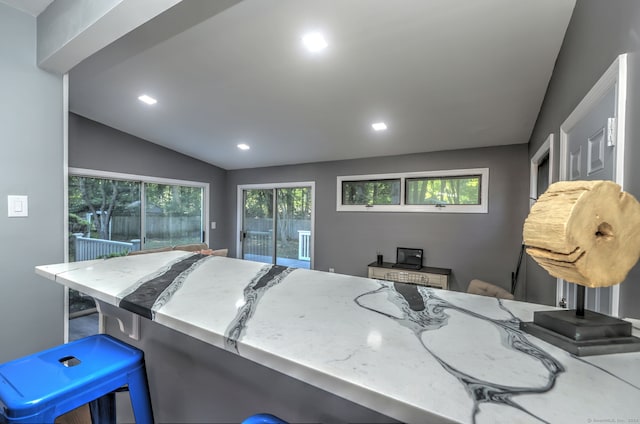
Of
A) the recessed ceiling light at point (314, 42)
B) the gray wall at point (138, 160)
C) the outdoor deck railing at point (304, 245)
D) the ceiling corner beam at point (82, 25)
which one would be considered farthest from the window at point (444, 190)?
the gray wall at point (138, 160)

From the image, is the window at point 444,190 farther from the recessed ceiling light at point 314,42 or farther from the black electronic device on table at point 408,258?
the recessed ceiling light at point 314,42

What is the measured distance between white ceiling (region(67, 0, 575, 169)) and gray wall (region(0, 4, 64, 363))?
0.83 metres

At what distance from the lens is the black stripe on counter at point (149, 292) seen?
83cm

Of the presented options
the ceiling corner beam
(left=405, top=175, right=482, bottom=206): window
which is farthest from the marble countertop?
(left=405, top=175, right=482, bottom=206): window

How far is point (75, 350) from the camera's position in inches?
40.3

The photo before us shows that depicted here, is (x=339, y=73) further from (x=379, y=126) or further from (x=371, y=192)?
(x=371, y=192)

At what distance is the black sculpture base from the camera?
549 millimetres

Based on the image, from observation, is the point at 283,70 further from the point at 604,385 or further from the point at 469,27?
the point at 604,385

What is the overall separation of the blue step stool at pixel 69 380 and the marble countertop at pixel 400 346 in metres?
0.22

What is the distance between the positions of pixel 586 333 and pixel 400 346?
35 cm

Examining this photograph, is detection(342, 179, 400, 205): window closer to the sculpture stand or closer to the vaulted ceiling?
the vaulted ceiling

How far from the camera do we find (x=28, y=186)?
5.75ft

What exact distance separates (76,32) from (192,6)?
0.76m

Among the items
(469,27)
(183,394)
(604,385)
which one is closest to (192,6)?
(469,27)
